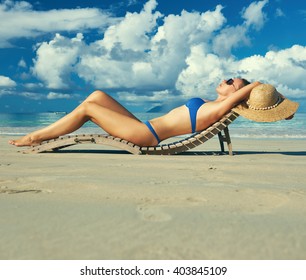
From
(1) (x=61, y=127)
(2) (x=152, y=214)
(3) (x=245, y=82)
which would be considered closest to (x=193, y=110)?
(3) (x=245, y=82)

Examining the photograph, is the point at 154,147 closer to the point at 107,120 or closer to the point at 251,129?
the point at 107,120

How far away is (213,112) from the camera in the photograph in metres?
6.48

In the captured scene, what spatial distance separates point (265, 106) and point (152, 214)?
4728 millimetres

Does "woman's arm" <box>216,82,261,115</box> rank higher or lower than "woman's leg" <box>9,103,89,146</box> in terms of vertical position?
higher

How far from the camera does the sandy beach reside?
1.70m

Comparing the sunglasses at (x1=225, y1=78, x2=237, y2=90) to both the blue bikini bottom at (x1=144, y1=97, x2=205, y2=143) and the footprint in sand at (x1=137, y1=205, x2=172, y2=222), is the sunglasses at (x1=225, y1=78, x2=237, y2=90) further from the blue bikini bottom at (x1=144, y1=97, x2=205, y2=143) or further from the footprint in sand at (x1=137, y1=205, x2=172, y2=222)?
the footprint in sand at (x1=137, y1=205, x2=172, y2=222)

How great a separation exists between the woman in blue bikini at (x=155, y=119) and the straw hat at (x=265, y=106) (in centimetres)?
14

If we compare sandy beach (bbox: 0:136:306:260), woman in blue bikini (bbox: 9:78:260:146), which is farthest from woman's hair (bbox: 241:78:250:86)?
sandy beach (bbox: 0:136:306:260)

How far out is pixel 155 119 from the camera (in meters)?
6.62

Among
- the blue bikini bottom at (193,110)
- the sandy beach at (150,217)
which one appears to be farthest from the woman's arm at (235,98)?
the sandy beach at (150,217)

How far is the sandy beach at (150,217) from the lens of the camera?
1700mm
